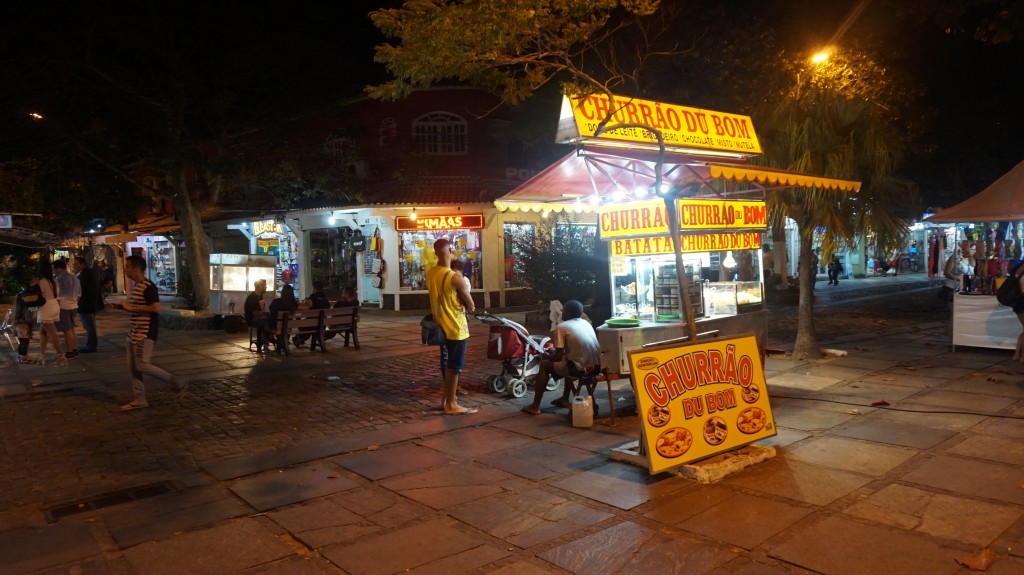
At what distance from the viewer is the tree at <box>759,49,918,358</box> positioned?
10.3 metres

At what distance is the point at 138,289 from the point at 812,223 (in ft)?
31.3

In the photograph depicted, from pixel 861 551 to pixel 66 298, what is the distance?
13423 mm

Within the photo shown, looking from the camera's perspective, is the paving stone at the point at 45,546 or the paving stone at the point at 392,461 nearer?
the paving stone at the point at 45,546

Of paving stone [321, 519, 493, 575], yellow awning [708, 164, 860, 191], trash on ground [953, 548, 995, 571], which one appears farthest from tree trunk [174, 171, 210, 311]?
trash on ground [953, 548, 995, 571]

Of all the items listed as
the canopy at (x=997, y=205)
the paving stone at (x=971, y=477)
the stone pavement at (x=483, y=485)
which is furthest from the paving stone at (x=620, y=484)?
the canopy at (x=997, y=205)

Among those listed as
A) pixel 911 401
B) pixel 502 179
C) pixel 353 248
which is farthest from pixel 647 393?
pixel 353 248

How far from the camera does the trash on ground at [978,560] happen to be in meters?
3.83

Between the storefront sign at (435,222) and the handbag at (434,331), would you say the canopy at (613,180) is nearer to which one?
the handbag at (434,331)

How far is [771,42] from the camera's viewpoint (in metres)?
13.2

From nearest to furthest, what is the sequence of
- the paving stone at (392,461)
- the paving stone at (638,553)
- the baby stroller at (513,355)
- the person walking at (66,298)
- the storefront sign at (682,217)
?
the paving stone at (638,553) → the paving stone at (392,461) → the storefront sign at (682,217) → the baby stroller at (513,355) → the person walking at (66,298)

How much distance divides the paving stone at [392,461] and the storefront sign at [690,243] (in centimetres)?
349

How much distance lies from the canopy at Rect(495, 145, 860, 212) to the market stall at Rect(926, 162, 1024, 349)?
14.1 feet

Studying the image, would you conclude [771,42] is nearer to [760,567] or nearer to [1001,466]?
[1001,466]

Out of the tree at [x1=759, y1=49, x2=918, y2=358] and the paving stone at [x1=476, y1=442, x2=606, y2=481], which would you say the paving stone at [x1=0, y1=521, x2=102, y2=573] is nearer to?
the paving stone at [x1=476, y1=442, x2=606, y2=481]
